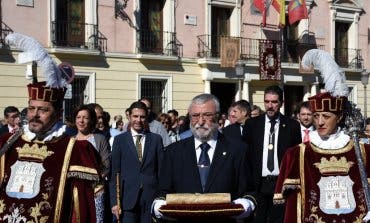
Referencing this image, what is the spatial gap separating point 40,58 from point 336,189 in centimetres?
256

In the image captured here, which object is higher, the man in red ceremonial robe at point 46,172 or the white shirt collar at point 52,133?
the white shirt collar at point 52,133

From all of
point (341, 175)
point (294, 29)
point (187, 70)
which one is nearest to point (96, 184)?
point (341, 175)

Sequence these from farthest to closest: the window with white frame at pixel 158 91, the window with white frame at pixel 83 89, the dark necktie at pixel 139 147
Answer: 1. the window with white frame at pixel 158 91
2. the window with white frame at pixel 83 89
3. the dark necktie at pixel 139 147

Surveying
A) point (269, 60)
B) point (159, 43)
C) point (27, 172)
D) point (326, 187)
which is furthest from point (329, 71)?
point (269, 60)

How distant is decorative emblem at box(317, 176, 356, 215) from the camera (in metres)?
5.85

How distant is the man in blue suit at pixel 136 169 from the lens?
26.2 ft

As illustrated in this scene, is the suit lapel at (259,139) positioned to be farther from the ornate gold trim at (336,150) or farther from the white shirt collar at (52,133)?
the white shirt collar at (52,133)

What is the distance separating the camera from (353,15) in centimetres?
2961

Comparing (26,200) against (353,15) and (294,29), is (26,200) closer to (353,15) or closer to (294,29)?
(294,29)

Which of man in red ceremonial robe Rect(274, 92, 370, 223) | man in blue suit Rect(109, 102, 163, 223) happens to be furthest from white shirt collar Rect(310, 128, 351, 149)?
man in blue suit Rect(109, 102, 163, 223)

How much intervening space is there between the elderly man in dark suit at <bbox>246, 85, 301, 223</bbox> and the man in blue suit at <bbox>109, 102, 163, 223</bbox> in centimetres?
112

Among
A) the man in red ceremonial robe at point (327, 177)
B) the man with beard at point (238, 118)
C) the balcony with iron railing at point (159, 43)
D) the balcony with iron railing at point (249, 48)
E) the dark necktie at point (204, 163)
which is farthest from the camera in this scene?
the balcony with iron railing at point (249, 48)

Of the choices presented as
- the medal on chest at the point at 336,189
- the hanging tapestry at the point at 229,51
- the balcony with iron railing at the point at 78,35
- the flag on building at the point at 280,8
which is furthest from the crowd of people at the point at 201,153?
the flag on building at the point at 280,8

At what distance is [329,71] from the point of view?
623 centimetres
